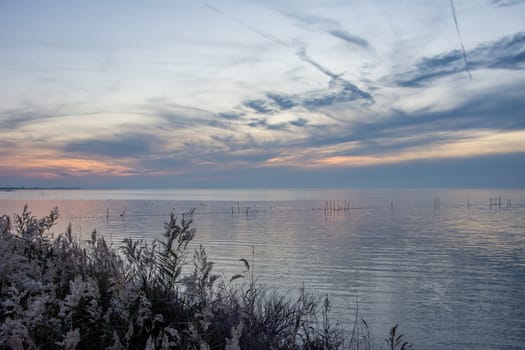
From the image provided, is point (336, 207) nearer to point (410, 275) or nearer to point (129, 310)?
point (410, 275)

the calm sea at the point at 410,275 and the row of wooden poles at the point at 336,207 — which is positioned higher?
the row of wooden poles at the point at 336,207

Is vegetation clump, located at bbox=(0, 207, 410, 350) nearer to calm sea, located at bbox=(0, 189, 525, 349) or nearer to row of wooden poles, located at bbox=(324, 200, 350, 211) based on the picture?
calm sea, located at bbox=(0, 189, 525, 349)

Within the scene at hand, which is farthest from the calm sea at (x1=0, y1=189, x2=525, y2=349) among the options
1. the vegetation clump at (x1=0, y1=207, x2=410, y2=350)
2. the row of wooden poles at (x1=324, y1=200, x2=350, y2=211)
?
the row of wooden poles at (x1=324, y1=200, x2=350, y2=211)

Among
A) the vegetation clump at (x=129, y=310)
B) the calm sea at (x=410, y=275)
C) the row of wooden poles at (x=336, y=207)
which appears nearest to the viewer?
the vegetation clump at (x=129, y=310)

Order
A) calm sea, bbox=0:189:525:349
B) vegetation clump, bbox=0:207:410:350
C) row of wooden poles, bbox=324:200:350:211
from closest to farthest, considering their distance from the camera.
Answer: vegetation clump, bbox=0:207:410:350
calm sea, bbox=0:189:525:349
row of wooden poles, bbox=324:200:350:211

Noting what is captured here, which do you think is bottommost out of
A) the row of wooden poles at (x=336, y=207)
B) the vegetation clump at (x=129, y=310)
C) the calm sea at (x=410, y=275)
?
the calm sea at (x=410, y=275)

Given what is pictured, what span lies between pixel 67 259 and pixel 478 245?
40.8 meters

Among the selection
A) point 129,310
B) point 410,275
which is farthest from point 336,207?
point 129,310

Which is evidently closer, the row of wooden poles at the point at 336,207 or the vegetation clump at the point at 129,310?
the vegetation clump at the point at 129,310

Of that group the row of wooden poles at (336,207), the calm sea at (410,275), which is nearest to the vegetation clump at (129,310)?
the calm sea at (410,275)

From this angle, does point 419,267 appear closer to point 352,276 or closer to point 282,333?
point 352,276

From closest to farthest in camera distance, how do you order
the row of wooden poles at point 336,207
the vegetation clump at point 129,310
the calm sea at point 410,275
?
the vegetation clump at point 129,310 < the calm sea at point 410,275 < the row of wooden poles at point 336,207

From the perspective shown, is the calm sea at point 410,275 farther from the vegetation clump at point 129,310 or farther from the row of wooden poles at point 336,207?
the row of wooden poles at point 336,207

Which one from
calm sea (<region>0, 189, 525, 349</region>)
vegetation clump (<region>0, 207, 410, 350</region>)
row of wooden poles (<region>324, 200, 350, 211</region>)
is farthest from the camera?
row of wooden poles (<region>324, 200, 350, 211</region>)
